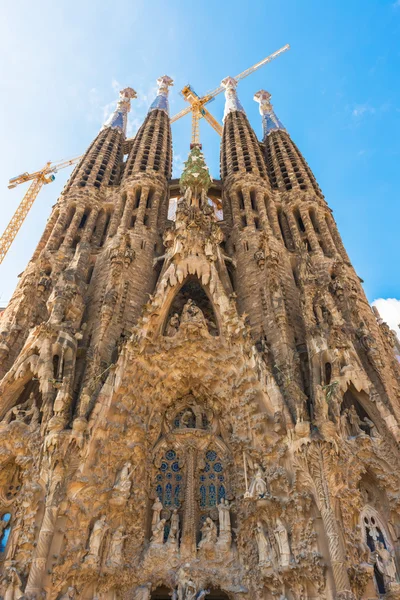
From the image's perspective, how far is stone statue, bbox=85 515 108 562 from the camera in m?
9.26

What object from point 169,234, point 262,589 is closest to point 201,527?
point 262,589

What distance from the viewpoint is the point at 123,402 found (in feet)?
36.8

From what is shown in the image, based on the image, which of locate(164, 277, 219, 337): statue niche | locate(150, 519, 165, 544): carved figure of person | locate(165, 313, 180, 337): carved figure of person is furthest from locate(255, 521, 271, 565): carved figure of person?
locate(165, 313, 180, 337): carved figure of person

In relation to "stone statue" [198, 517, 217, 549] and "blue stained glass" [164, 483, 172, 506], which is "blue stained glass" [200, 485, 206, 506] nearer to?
"stone statue" [198, 517, 217, 549]

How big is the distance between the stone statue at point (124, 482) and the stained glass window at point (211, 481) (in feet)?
6.92

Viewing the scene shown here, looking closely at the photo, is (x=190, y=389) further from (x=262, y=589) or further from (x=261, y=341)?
(x=262, y=589)

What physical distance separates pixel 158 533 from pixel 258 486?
8.86 feet

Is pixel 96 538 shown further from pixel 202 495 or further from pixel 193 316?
pixel 193 316

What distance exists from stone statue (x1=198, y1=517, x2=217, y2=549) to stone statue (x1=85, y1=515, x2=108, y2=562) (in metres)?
2.34

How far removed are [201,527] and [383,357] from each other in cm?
683

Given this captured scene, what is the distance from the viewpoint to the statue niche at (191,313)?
12.7m

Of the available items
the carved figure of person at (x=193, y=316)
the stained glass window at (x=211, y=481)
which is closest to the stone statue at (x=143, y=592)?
the stained glass window at (x=211, y=481)

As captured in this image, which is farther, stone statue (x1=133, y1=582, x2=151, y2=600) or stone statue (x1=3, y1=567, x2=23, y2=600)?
stone statue (x1=133, y1=582, x2=151, y2=600)

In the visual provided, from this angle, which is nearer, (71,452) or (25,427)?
(71,452)
